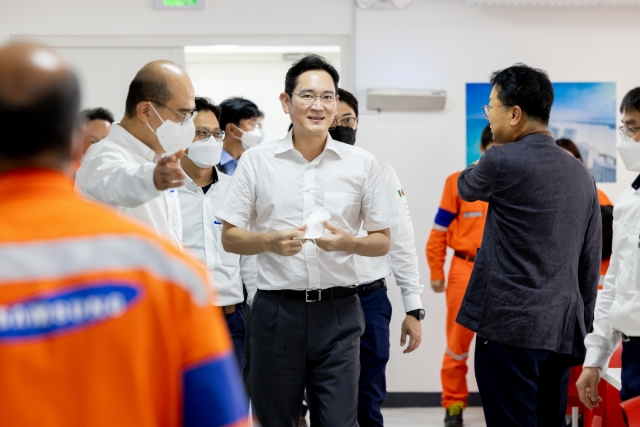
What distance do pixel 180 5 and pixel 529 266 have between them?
3.68 meters

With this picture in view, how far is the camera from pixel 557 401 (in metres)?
2.71

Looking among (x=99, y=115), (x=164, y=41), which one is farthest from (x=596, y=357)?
(x=164, y=41)

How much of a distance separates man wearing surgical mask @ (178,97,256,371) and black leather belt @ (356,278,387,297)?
58 cm

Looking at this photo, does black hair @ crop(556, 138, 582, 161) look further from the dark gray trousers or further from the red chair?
the red chair

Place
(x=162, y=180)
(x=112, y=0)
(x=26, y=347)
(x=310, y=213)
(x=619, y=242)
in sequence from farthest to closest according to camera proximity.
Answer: (x=112, y=0) → (x=310, y=213) → (x=619, y=242) → (x=162, y=180) → (x=26, y=347)

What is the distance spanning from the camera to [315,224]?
253 cm

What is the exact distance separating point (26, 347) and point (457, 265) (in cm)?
427

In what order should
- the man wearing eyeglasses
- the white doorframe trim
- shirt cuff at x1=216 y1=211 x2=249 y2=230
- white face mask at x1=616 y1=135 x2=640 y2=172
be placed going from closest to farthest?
the man wearing eyeglasses
white face mask at x1=616 y1=135 x2=640 y2=172
shirt cuff at x1=216 y1=211 x2=249 y2=230
the white doorframe trim

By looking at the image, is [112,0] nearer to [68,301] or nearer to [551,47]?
[551,47]

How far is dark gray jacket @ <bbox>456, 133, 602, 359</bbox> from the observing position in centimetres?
263

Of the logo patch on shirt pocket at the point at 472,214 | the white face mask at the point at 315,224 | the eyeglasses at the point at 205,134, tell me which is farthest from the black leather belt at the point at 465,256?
the white face mask at the point at 315,224

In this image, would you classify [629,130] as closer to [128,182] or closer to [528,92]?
[528,92]

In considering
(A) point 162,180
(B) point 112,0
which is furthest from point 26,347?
(B) point 112,0

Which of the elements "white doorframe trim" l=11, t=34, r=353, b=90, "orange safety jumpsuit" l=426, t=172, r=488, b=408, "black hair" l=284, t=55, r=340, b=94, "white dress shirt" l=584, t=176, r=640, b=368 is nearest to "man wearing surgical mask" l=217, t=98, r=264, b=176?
"white doorframe trim" l=11, t=34, r=353, b=90
